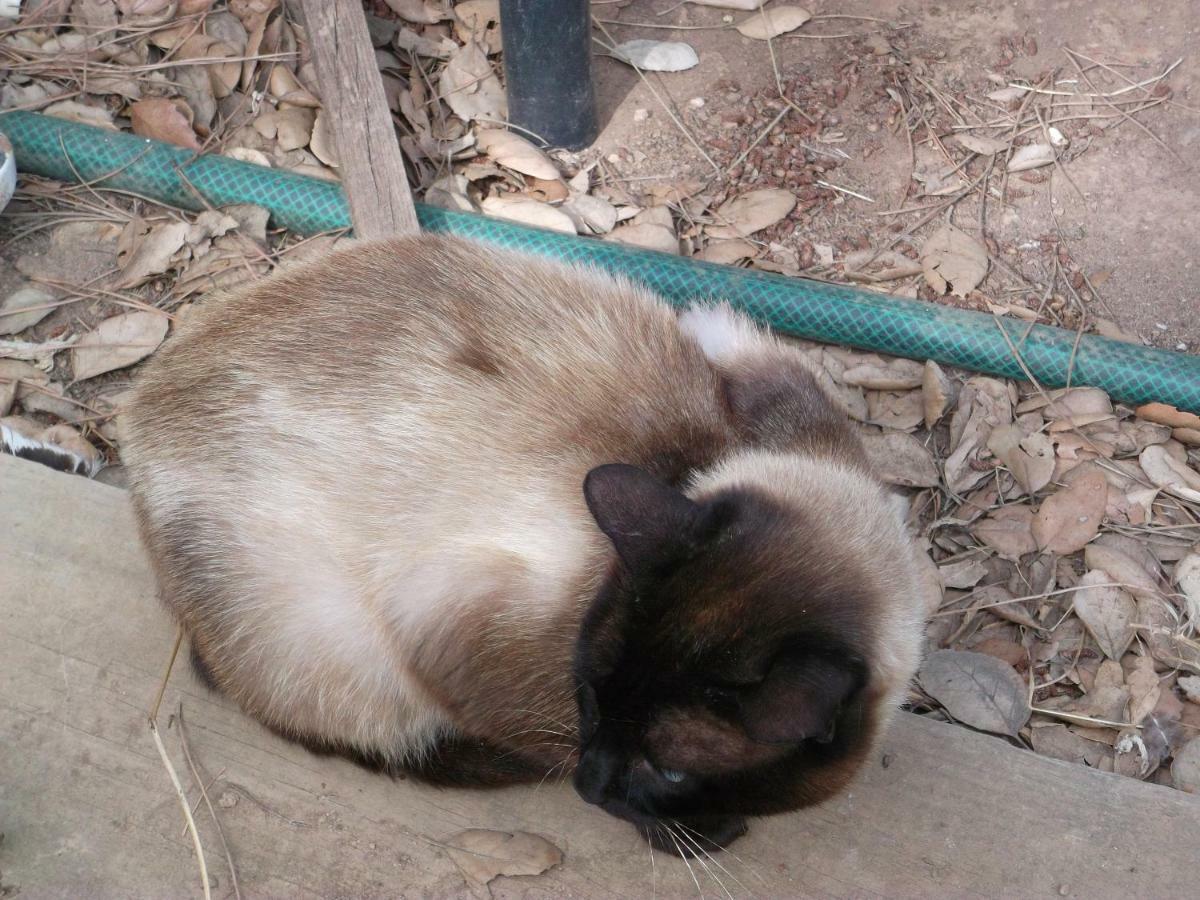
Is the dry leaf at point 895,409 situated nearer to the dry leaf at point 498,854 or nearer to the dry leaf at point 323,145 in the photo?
the dry leaf at point 498,854

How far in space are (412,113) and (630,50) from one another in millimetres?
1034

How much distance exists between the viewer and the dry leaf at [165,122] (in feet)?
14.4

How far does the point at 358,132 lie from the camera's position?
4043mm

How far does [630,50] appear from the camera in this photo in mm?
4789

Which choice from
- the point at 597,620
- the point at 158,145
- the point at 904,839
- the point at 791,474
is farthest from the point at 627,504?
the point at 158,145

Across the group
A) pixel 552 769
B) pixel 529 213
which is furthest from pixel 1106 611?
pixel 529 213

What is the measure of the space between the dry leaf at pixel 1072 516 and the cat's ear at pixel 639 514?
1927 millimetres

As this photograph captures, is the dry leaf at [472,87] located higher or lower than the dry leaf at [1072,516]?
higher

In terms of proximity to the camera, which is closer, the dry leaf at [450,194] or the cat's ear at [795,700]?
the cat's ear at [795,700]

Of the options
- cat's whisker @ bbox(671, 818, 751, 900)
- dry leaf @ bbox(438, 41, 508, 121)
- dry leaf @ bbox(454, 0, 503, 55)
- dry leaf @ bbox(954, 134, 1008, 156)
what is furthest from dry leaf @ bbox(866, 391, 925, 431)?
dry leaf @ bbox(454, 0, 503, 55)

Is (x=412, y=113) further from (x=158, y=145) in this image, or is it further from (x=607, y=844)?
(x=607, y=844)

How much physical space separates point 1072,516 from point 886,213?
1.49 m

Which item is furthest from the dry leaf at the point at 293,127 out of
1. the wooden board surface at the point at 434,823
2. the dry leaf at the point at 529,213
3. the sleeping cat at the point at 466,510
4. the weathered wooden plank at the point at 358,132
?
the wooden board surface at the point at 434,823

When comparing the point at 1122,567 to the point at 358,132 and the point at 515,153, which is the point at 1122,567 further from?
the point at 358,132
